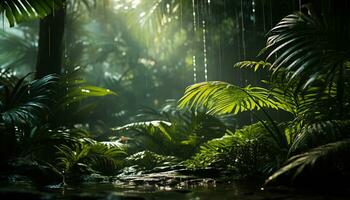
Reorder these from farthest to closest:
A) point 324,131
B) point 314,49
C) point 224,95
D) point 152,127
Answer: point 152,127
point 224,95
point 314,49
point 324,131

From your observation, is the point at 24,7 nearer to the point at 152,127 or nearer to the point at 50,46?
the point at 50,46

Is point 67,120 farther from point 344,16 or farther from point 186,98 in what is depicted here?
point 344,16

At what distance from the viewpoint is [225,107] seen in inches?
189

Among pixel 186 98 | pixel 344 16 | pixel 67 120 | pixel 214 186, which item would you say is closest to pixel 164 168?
pixel 186 98

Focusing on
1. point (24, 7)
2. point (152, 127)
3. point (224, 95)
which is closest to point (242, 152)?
point (224, 95)

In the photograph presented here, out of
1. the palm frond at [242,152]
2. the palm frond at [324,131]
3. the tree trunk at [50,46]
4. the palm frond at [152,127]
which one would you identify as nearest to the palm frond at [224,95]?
the palm frond at [242,152]

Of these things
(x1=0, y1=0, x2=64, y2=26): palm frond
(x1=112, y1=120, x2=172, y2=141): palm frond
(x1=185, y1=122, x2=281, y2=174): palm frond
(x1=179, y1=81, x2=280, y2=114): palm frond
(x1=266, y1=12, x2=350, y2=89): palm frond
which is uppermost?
(x1=0, y1=0, x2=64, y2=26): palm frond

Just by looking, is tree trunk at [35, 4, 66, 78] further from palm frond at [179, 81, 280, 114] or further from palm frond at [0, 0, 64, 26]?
palm frond at [179, 81, 280, 114]

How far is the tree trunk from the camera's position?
6.74 metres

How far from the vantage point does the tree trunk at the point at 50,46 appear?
6738mm

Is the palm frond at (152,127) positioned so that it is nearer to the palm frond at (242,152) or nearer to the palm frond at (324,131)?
the palm frond at (242,152)

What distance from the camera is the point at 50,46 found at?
6.79 meters

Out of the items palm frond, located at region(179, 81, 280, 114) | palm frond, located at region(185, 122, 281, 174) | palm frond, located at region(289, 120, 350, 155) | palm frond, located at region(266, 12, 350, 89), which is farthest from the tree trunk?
palm frond, located at region(289, 120, 350, 155)

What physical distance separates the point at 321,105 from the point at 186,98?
1.42m
